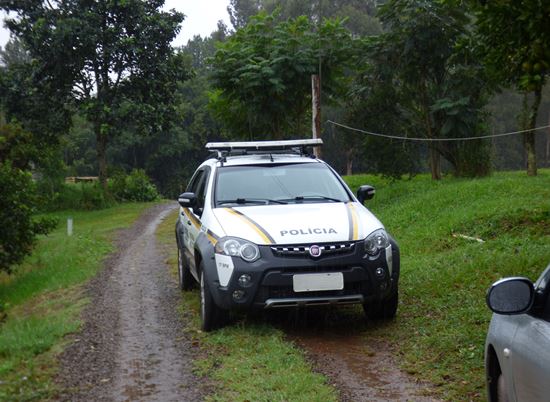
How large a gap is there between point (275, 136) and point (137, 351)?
20.2 meters

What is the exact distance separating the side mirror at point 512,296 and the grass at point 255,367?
6.81 feet

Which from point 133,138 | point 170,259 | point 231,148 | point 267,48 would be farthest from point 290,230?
point 133,138

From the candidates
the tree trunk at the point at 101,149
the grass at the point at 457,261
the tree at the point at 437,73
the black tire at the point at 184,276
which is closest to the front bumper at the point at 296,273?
the grass at the point at 457,261

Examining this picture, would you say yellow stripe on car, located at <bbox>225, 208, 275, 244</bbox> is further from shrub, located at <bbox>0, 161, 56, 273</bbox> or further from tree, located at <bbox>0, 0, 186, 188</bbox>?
tree, located at <bbox>0, 0, 186, 188</bbox>

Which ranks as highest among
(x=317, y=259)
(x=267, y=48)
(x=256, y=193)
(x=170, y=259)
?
(x=267, y=48)

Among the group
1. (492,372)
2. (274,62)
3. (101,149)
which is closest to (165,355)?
(492,372)

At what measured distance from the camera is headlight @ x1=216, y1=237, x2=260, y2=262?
22.6 feet

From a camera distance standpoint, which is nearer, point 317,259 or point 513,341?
point 513,341

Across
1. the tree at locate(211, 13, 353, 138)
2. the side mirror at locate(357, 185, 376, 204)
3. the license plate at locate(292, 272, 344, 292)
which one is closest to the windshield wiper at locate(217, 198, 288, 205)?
the side mirror at locate(357, 185, 376, 204)

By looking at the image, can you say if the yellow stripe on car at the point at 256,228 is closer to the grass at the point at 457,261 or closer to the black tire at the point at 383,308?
the black tire at the point at 383,308

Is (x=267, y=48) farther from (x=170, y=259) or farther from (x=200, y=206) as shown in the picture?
(x=200, y=206)

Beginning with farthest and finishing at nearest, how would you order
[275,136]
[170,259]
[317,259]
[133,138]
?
[133,138]
[275,136]
[170,259]
[317,259]

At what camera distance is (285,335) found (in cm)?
725

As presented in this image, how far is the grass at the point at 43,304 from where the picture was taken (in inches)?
245
